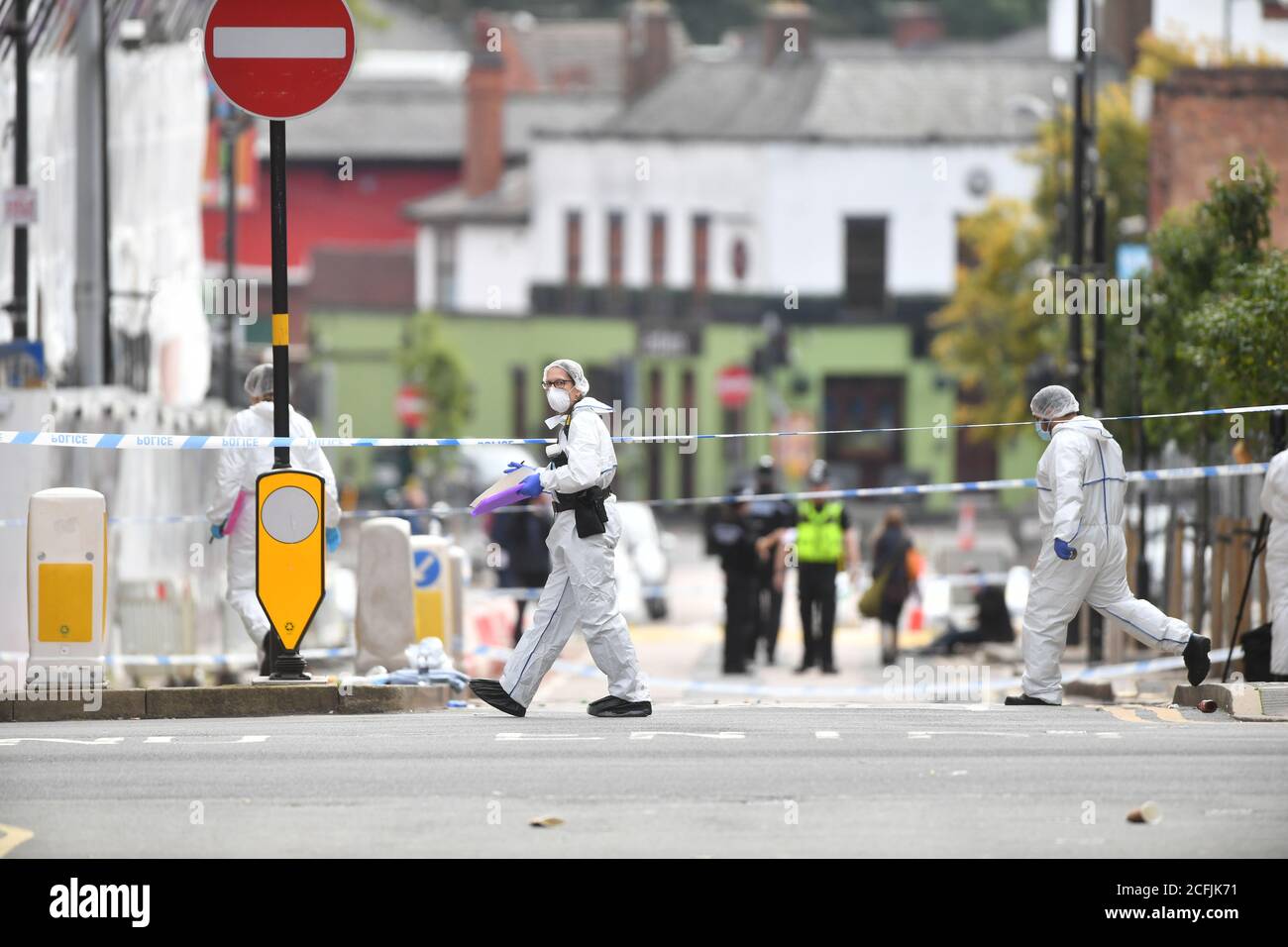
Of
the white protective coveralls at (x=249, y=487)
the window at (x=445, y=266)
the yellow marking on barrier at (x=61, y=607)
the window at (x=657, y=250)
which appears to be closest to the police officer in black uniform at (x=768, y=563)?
the white protective coveralls at (x=249, y=487)

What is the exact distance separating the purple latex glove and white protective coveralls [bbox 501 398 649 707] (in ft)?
0.26

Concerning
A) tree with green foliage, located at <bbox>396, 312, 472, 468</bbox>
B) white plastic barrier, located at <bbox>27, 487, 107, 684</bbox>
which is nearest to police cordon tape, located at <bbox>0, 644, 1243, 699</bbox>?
white plastic barrier, located at <bbox>27, 487, 107, 684</bbox>

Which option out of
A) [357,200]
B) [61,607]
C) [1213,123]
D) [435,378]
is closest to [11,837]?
[61,607]

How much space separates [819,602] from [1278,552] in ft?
28.1

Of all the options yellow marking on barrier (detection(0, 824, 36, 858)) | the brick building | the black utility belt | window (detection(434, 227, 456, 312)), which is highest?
window (detection(434, 227, 456, 312))

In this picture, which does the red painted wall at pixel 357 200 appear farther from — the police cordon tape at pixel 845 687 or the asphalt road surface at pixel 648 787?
the asphalt road surface at pixel 648 787

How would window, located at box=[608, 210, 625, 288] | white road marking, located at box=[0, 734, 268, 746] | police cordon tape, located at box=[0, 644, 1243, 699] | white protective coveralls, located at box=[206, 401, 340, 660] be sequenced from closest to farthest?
white road marking, located at box=[0, 734, 268, 746] → white protective coveralls, located at box=[206, 401, 340, 660] → police cordon tape, located at box=[0, 644, 1243, 699] → window, located at box=[608, 210, 625, 288]

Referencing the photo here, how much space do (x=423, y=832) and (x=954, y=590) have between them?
18.9 metres

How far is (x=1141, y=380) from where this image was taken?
2195cm

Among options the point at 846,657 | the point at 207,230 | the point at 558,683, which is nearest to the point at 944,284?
the point at 207,230

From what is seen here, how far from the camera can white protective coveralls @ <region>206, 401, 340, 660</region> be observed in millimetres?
14547

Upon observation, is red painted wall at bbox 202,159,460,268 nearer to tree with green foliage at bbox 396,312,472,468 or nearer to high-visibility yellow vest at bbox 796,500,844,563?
tree with green foliage at bbox 396,312,472,468

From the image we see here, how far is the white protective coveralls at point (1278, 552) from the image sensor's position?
13773mm
